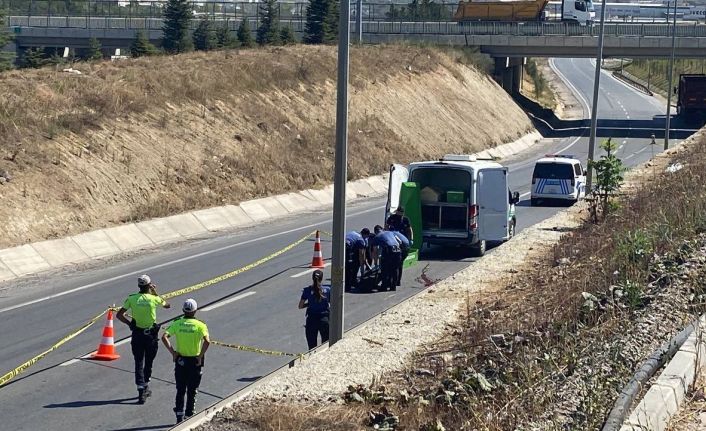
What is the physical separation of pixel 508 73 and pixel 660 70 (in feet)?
179

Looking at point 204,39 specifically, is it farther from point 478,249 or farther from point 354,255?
point 354,255

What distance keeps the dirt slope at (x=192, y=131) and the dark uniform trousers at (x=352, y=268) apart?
28.4ft

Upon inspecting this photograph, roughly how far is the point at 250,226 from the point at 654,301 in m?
21.6

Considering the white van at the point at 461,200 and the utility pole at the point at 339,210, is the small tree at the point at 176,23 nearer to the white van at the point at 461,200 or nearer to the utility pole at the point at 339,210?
the white van at the point at 461,200

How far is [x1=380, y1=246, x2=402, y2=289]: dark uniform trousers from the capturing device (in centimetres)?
2073

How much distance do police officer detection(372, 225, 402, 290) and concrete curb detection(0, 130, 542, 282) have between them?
8.10m

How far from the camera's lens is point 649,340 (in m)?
10.5

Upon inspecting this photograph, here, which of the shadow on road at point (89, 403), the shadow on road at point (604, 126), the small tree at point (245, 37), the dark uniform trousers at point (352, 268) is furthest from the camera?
the shadow on road at point (604, 126)

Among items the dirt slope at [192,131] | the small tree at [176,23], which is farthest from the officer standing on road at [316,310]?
the small tree at [176,23]

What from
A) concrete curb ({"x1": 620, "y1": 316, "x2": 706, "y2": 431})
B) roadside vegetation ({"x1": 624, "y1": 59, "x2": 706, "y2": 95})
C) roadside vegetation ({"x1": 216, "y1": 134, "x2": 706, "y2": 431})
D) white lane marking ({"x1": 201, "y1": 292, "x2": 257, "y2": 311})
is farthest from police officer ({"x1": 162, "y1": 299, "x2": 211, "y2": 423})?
roadside vegetation ({"x1": 624, "y1": 59, "x2": 706, "y2": 95})

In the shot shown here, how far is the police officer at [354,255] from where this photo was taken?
20812 millimetres

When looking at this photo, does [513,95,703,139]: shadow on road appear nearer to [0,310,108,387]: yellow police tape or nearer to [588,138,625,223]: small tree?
[588,138,625,223]: small tree

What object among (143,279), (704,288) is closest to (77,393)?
(143,279)

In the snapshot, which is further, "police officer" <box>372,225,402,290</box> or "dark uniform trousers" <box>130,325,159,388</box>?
"police officer" <box>372,225,402,290</box>
